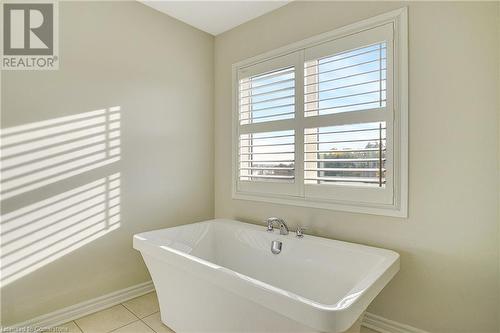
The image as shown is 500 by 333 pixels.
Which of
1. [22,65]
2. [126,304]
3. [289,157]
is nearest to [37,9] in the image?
[22,65]

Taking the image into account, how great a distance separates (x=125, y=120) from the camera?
2381mm

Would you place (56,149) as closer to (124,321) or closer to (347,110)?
(124,321)

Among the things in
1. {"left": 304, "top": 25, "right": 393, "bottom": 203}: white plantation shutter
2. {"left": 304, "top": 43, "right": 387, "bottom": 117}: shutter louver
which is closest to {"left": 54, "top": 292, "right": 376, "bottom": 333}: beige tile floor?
{"left": 304, "top": 25, "right": 393, "bottom": 203}: white plantation shutter

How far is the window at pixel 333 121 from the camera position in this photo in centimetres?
188

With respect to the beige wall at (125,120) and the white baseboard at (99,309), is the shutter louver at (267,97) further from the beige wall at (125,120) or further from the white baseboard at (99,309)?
the white baseboard at (99,309)

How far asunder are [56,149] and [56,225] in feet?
1.82

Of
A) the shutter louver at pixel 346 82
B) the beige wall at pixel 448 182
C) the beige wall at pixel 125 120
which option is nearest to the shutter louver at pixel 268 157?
the shutter louver at pixel 346 82

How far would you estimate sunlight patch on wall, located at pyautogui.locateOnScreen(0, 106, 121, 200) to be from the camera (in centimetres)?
182

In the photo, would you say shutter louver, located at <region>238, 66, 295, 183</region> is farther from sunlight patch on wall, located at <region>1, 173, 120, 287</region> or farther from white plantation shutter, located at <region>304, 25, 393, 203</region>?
sunlight patch on wall, located at <region>1, 173, 120, 287</region>

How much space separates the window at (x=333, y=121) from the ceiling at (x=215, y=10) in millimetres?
431

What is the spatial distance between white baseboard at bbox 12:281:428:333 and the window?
0.77 m

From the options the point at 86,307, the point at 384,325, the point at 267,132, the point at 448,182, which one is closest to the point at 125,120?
the point at 267,132

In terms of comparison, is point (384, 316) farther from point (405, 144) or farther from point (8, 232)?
point (8, 232)

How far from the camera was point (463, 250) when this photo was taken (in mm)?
1648
